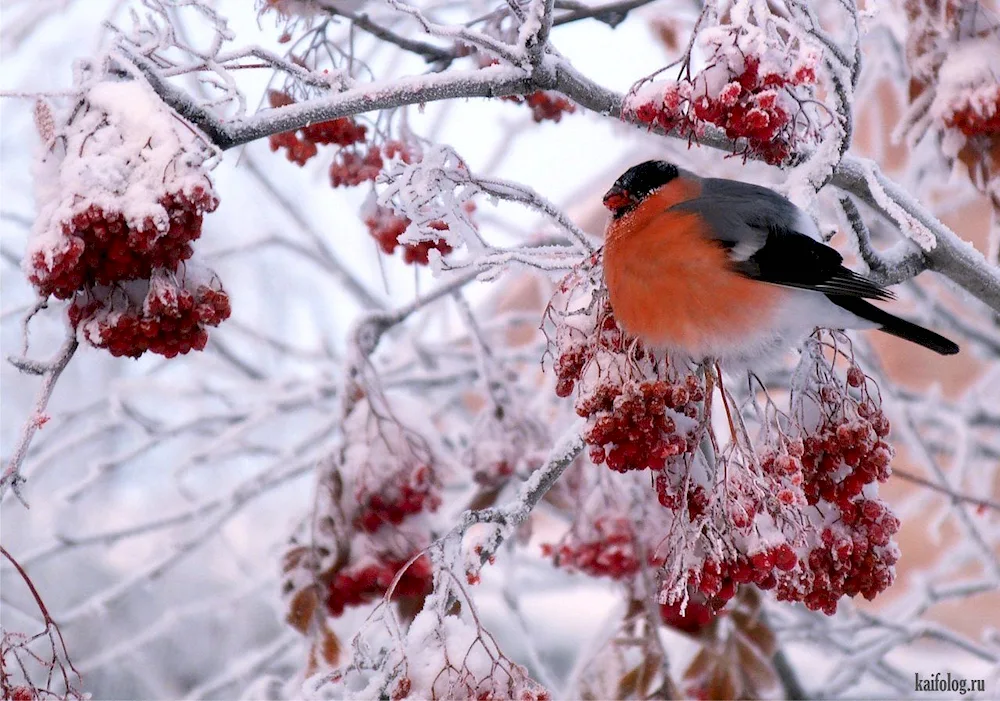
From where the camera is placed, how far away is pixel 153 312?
123cm

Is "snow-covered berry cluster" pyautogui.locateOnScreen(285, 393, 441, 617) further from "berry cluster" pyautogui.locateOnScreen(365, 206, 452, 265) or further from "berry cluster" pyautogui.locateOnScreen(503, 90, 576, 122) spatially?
"berry cluster" pyautogui.locateOnScreen(503, 90, 576, 122)

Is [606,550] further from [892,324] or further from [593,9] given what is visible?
[593,9]

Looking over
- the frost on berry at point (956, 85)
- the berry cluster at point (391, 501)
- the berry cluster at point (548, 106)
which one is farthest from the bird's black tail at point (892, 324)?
the berry cluster at point (391, 501)

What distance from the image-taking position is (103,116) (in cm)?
122

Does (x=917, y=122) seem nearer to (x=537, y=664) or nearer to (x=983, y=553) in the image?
(x=983, y=553)

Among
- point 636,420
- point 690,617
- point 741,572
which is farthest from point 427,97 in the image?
point 690,617

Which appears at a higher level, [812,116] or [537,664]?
[812,116]

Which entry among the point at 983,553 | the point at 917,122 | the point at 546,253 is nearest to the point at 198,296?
the point at 546,253

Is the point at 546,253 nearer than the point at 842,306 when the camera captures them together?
No

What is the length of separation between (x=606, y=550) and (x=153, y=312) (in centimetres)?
125

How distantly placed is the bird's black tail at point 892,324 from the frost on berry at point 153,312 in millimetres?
891

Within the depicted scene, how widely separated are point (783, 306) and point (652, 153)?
2.07 m

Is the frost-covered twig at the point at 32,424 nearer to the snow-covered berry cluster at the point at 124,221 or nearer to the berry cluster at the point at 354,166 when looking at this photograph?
the snow-covered berry cluster at the point at 124,221

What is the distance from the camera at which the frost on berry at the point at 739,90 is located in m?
1.12
